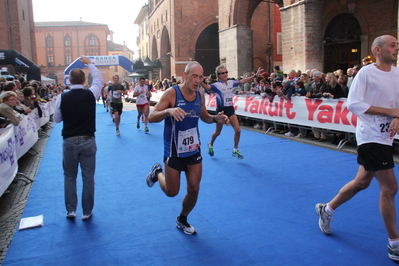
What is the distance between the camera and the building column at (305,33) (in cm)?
1402

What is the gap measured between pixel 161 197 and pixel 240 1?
1625 centimetres

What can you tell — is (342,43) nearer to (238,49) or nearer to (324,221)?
(238,49)

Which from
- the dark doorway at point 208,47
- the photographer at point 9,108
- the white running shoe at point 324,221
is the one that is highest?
the dark doorway at point 208,47

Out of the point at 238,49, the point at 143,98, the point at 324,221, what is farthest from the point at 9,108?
the point at 238,49

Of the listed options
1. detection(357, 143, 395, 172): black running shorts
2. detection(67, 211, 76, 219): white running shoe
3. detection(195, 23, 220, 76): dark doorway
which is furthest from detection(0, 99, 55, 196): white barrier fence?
detection(195, 23, 220, 76): dark doorway

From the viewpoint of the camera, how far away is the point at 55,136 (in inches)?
504

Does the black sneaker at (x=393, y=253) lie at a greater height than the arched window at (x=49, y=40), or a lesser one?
lesser

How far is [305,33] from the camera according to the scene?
556 inches

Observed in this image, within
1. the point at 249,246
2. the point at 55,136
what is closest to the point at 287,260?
the point at 249,246

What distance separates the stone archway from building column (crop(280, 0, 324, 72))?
436 centimetres

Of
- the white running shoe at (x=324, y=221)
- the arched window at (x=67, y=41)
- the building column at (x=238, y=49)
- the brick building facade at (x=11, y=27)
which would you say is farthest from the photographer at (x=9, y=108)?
the arched window at (x=67, y=41)

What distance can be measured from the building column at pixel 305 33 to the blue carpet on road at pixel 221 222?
25.7ft

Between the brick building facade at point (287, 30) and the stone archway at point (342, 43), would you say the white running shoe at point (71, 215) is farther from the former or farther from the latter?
the stone archway at point (342, 43)

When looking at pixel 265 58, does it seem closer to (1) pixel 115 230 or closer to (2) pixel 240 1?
(2) pixel 240 1
